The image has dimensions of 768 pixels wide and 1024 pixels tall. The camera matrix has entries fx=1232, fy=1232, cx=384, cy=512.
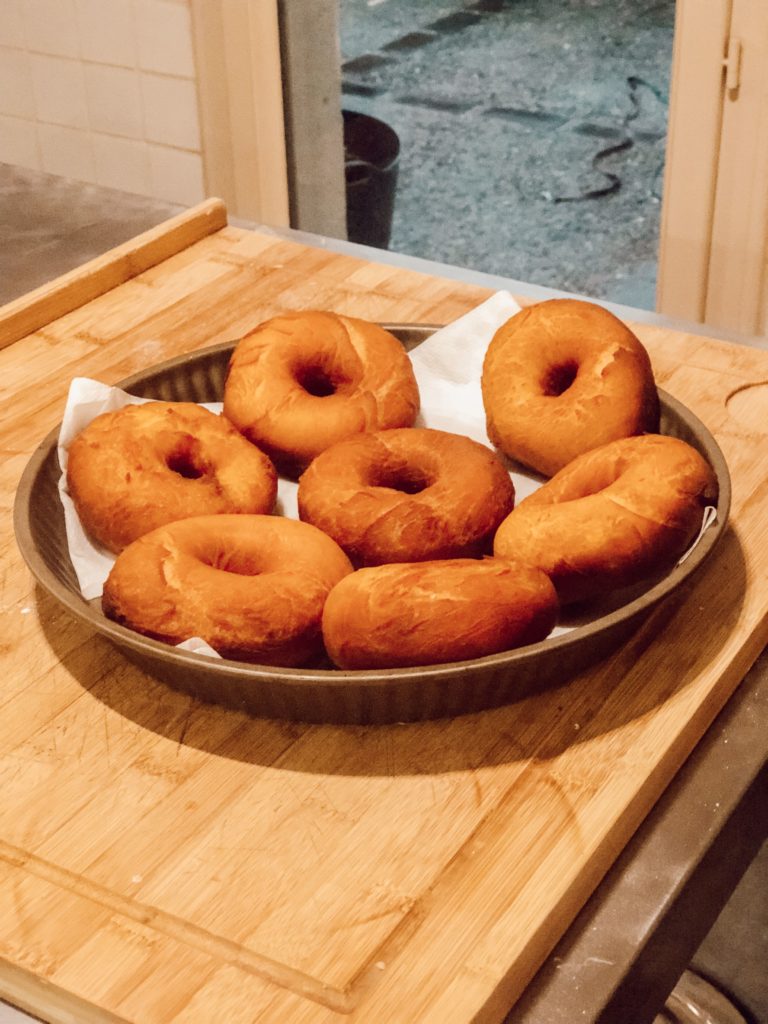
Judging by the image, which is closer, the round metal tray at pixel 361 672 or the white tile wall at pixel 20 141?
the round metal tray at pixel 361 672

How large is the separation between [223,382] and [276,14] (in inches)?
57.7

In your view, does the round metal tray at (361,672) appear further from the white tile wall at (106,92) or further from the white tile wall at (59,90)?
the white tile wall at (59,90)

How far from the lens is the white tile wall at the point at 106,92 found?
2350 mm

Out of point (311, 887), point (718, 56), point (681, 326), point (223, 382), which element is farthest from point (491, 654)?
point (718, 56)

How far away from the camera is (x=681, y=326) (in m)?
1.22

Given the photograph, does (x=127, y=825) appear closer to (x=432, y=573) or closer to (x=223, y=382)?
(x=432, y=573)

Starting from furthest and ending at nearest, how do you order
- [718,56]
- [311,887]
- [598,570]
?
1. [718,56]
2. [598,570]
3. [311,887]

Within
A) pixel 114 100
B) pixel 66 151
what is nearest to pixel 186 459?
pixel 114 100

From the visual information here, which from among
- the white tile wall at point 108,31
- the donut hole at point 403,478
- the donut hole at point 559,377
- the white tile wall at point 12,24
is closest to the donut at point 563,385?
the donut hole at point 559,377

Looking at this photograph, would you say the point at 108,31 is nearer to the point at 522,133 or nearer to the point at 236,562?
the point at 522,133

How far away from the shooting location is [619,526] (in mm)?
771

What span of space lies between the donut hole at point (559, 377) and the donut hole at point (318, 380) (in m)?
0.16

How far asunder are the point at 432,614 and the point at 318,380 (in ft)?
1.13

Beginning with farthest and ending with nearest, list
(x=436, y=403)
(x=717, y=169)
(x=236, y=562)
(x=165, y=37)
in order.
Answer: (x=165, y=37), (x=717, y=169), (x=436, y=403), (x=236, y=562)
